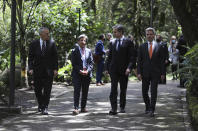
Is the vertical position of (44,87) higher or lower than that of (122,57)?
lower

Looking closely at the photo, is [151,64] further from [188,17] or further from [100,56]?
[100,56]

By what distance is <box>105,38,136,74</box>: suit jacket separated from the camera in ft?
31.7

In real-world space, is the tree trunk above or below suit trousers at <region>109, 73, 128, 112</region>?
above

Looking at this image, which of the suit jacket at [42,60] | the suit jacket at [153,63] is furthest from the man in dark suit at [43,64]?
the suit jacket at [153,63]

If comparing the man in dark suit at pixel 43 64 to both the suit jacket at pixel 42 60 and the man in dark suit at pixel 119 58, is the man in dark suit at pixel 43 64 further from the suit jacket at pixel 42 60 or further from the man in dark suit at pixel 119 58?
the man in dark suit at pixel 119 58

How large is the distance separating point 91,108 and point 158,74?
2191mm

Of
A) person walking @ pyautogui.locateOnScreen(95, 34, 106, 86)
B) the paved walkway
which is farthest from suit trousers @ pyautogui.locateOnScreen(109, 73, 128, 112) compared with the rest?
person walking @ pyautogui.locateOnScreen(95, 34, 106, 86)

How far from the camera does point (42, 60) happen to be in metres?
9.78

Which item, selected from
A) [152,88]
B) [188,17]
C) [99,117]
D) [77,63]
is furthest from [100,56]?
[99,117]

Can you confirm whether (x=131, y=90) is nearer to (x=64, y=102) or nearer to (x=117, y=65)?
(x=64, y=102)

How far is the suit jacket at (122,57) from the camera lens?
9.66 metres

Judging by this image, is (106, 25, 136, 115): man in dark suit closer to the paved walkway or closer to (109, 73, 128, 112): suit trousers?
(109, 73, 128, 112): suit trousers

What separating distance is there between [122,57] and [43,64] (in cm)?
189

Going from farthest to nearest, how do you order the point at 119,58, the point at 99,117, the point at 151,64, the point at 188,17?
the point at 188,17, the point at 119,58, the point at 151,64, the point at 99,117
